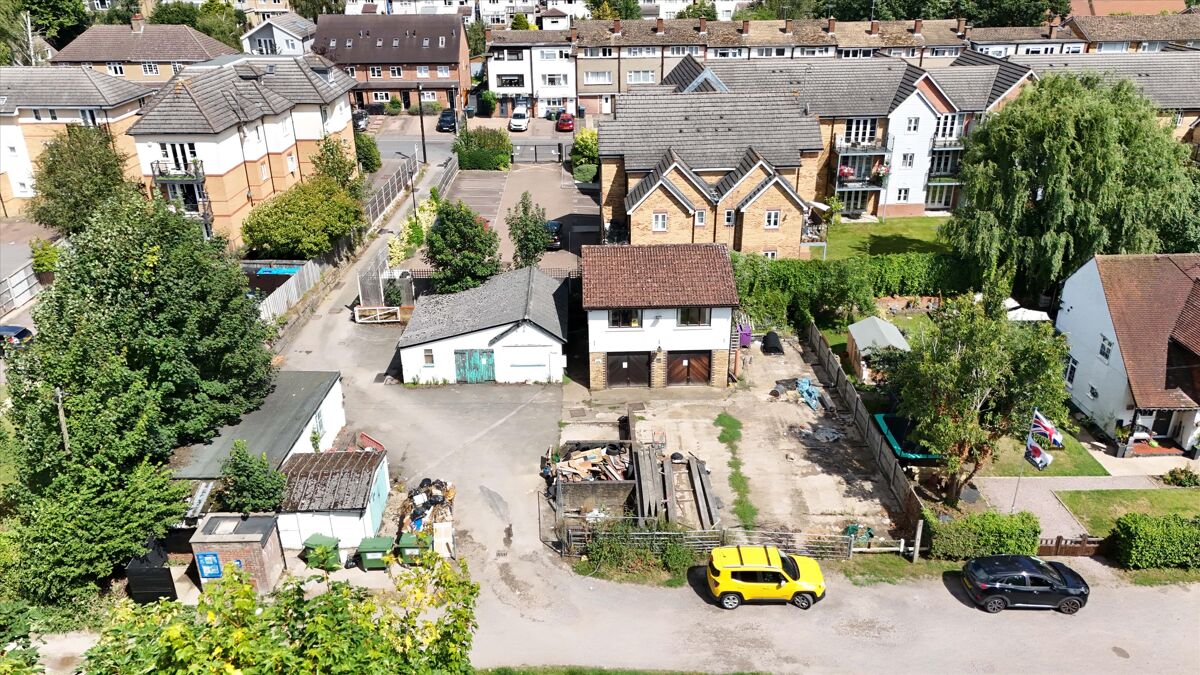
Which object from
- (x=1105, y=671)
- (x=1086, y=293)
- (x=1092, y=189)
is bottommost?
(x=1105, y=671)

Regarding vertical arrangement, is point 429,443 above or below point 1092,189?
below

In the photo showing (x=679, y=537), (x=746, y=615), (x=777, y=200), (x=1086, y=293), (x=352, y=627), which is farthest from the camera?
(x=777, y=200)

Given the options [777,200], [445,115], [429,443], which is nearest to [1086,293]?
[777,200]

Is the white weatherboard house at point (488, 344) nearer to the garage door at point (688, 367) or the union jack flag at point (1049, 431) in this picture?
the garage door at point (688, 367)

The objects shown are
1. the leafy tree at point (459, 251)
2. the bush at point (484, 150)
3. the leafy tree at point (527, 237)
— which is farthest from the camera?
the bush at point (484, 150)

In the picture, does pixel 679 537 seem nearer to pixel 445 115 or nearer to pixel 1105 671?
pixel 1105 671

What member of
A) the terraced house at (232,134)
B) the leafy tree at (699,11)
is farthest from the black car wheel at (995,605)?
the leafy tree at (699,11)

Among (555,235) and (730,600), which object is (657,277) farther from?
(555,235)
